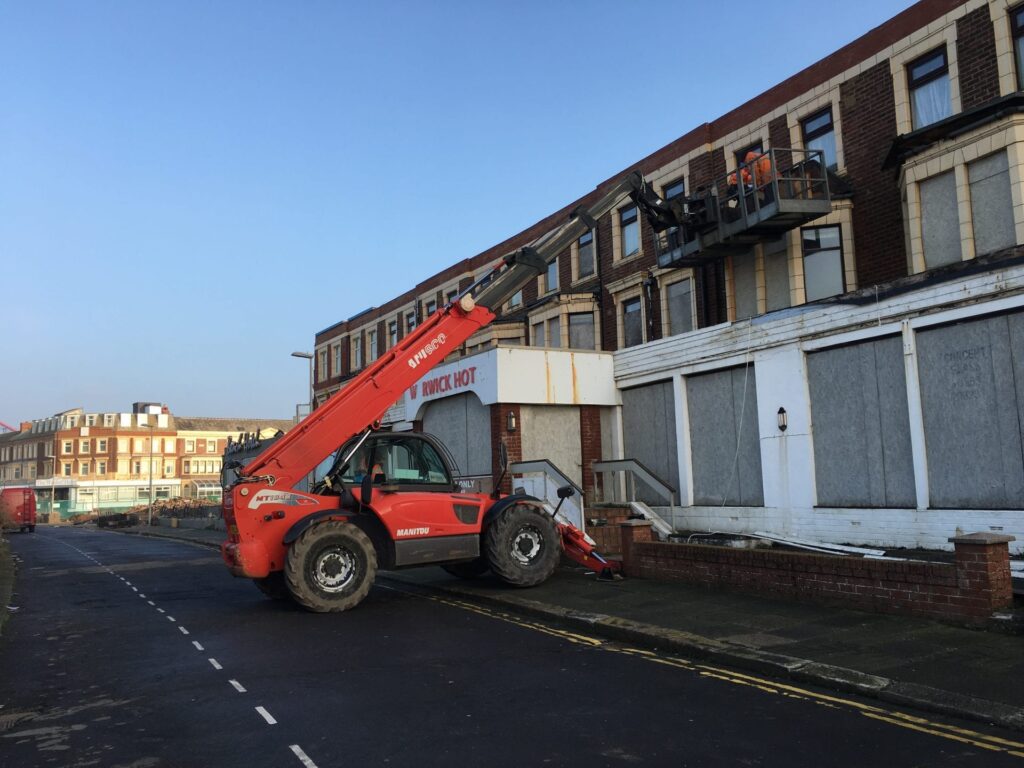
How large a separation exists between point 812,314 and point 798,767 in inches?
468

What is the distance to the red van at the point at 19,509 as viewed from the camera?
5183cm

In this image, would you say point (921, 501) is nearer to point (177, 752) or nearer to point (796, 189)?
point (796, 189)

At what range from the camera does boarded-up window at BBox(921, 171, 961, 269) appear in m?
14.7

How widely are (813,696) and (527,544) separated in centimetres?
659

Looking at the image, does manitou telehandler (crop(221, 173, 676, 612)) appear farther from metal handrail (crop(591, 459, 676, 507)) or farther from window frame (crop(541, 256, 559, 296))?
window frame (crop(541, 256, 559, 296))

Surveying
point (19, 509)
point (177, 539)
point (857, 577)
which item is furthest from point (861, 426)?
point (19, 509)

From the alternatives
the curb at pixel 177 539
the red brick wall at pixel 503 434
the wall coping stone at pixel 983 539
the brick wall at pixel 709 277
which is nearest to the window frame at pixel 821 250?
the brick wall at pixel 709 277

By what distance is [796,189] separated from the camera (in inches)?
695

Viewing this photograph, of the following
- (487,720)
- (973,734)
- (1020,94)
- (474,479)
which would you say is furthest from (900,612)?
(474,479)

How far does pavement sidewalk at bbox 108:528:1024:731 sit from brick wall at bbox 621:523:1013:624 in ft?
0.64

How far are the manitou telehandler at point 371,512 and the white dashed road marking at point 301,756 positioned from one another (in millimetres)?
5484

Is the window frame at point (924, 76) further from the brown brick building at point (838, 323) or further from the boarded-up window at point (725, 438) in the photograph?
the boarded-up window at point (725, 438)

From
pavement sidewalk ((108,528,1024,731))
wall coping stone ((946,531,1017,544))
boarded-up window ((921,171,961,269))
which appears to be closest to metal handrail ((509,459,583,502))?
pavement sidewalk ((108,528,1024,731))

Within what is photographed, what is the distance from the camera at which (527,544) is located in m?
12.7
